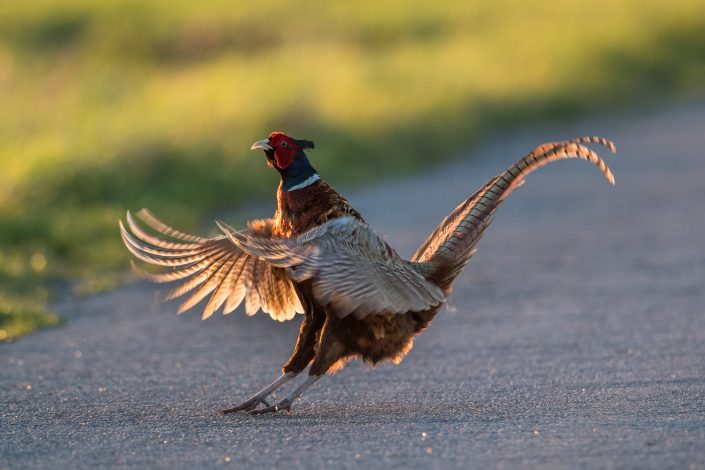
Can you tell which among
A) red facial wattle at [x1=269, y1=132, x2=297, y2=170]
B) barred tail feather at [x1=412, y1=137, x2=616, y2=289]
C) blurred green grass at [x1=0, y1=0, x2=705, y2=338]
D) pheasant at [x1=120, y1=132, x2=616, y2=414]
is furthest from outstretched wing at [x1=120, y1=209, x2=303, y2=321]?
blurred green grass at [x1=0, y1=0, x2=705, y2=338]

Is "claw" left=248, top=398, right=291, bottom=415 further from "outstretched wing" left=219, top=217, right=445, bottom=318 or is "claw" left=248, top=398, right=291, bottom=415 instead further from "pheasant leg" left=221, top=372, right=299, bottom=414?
"outstretched wing" left=219, top=217, right=445, bottom=318

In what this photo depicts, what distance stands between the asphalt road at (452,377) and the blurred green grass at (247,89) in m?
2.06

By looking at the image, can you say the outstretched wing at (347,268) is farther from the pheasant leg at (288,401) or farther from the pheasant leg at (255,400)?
the pheasant leg at (255,400)

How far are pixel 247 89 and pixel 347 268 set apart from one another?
1436 centimetres

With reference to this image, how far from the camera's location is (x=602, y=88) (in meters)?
26.3

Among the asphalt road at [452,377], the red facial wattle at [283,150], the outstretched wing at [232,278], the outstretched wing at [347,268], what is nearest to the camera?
the asphalt road at [452,377]

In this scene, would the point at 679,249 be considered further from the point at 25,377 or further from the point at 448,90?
the point at 448,90

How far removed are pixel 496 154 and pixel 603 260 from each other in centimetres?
788

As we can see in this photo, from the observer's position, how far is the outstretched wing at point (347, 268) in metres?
6.34

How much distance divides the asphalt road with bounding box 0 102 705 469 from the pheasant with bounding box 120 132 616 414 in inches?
13.4

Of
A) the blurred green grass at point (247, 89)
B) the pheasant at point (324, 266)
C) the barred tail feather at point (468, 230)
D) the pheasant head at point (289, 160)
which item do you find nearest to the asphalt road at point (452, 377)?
the pheasant at point (324, 266)

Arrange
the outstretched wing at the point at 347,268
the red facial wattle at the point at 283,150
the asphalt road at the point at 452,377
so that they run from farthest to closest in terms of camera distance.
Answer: the red facial wattle at the point at 283,150 → the outstretched wing at the point at 347,268 → the asphalt road at the point at 452,377

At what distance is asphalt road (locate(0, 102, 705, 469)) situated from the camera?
582 cm

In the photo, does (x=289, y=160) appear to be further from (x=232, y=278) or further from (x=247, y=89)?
(x=247, y=89)
